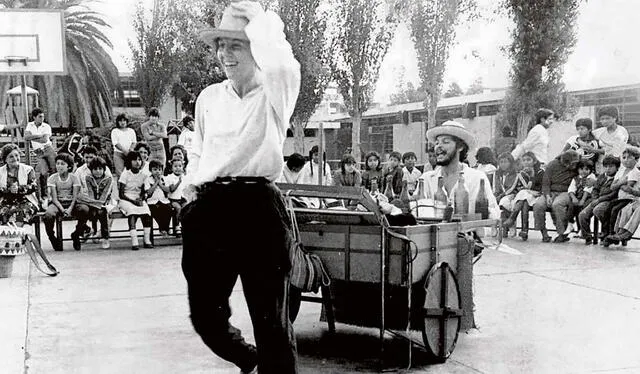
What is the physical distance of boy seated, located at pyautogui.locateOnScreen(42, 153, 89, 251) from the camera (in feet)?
34.6

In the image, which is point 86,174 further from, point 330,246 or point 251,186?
point 251,186

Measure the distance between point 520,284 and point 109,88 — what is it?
2092 centimetres

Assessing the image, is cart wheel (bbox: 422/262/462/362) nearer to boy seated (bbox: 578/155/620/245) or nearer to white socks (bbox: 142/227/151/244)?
boy seated (bbox: 578/155/620/245)

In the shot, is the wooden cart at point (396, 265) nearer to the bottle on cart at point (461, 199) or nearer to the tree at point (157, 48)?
the bottle on cart at point (461, 199)

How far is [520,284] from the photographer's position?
24.6 ft

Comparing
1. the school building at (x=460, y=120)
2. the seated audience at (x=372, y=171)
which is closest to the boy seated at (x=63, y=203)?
the seated audience at (x=372, y=171)

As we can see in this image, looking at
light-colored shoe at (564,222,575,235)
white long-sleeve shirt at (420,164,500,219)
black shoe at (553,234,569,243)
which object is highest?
white long-sleeve shirt at (420,164,500,219)

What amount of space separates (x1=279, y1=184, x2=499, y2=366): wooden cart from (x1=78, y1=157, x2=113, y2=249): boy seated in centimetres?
631

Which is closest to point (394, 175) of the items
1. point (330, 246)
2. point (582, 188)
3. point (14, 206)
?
point (582, 188)

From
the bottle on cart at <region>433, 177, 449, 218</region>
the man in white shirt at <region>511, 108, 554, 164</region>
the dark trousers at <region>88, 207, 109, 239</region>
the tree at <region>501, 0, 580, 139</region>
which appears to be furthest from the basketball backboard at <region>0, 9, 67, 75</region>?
the tree at <region>501, 0, 580, 139</region>

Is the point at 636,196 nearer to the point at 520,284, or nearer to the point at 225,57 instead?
the point at 520,284

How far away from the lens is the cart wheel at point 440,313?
464cm

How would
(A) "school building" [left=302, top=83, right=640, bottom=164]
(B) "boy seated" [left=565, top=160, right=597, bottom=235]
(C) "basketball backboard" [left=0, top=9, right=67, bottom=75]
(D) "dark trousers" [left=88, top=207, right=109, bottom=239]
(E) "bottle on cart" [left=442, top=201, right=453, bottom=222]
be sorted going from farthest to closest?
(A) "school building" [left=302, top=83, right=640, bottom=164], (C) "basketball backboard" [left=0, top=9, right=67, bottom=75], (B) "boy seated" [left=565, top=160, right=597, bottom=235], (D) "dark trousers" [left=88, top=207, right=109, bottom=239], (E) "bottle on cart" [left=442, top=201, right=453, bottom=222]

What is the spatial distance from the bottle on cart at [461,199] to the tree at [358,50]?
19.5m
